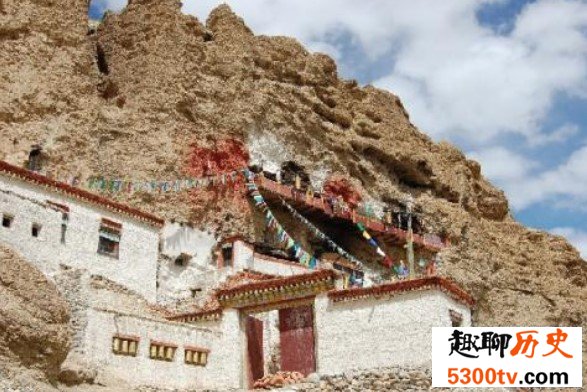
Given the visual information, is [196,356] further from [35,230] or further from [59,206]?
[59,206]

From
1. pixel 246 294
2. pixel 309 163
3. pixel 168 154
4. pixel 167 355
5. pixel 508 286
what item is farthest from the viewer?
pixel 508 286

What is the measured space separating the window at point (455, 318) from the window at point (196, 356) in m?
7.12

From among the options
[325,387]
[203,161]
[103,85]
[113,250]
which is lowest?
[325,387]

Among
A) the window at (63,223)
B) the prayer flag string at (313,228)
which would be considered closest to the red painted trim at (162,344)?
the window at (63,223)

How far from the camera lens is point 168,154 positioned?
35750mm

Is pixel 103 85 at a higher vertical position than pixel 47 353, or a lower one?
higher

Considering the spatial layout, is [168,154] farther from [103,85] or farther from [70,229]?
[70,229]

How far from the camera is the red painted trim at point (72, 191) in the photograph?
26234mm

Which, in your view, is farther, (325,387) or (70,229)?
(70,229)

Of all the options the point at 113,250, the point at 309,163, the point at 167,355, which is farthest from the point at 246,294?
the point at 309,163

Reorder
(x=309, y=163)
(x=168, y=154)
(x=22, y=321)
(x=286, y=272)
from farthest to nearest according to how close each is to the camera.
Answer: (x=309, y=163) < (x=168, y=154) < (x=286, y=272) < (x=22, y=321)

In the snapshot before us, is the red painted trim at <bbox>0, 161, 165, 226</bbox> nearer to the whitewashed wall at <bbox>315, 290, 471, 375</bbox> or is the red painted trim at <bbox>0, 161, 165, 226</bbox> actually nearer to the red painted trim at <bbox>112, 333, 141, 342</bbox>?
the red painted trim at <bbox>112, 333, 141, 342</bbox>

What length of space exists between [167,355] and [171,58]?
18.9m

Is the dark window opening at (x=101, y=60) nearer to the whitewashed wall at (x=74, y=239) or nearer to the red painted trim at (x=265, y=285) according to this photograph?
the whitewashed wall at (x=74, y=239)
